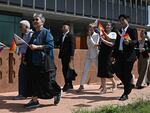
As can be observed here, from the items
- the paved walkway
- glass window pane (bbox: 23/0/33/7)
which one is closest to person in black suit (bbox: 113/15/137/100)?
the paved walkway

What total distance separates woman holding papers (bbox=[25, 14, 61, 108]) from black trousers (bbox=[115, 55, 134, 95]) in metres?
1.91

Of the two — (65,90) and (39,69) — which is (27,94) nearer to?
(39,69)

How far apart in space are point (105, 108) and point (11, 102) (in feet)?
8.15

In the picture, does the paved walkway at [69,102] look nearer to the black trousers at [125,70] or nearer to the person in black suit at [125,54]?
the black trousers at [125,70]

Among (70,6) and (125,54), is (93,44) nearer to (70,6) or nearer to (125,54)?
(125,54)

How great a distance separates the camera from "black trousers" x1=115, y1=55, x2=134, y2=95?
36.4 feet

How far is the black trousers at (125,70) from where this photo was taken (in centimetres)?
1110

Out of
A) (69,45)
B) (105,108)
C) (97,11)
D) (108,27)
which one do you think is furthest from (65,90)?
(97,11)

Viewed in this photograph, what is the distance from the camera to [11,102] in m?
10.7

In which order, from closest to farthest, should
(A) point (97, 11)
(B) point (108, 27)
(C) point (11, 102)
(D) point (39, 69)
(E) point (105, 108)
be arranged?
(E) point (105, 108)
(D) point (39, 69)
(C) point (11, 102)
(B) point (108, 27)
(A) point (97, 11)

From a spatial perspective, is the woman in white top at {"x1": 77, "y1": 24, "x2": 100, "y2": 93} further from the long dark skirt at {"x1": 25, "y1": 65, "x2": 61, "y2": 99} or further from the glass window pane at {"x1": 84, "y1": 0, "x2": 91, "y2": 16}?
the glass window pane at {"x1": 84, "y1": 0, "x2": 91, "y2": 16}

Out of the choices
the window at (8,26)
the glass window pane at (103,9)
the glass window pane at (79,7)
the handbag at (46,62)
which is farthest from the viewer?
the glass window pane at (103,9)

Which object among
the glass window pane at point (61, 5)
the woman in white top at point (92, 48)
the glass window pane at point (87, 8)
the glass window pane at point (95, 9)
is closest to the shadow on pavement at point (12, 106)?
the woman in white top at point (92, 48)

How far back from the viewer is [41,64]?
969cm
